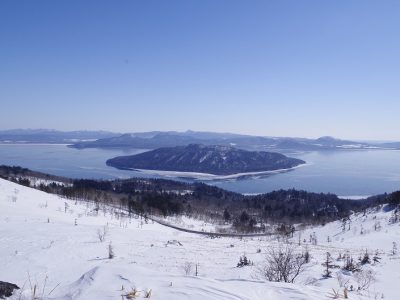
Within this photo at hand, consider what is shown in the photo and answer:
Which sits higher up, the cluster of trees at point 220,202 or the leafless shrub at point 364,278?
the leafless shrub at point 364,278

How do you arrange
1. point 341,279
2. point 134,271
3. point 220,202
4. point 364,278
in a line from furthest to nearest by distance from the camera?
point 220,202 → point 364,278 → point 341,279 → point 134,271

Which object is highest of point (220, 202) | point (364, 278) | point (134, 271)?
point (134, 271)

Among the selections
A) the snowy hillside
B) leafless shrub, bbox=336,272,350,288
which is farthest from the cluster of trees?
leafless shrub, bbox=336,272,350,288

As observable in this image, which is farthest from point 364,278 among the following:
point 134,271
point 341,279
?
point 134,271

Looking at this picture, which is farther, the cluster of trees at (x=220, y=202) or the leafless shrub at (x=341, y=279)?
the cluster of trees at (x=220, y=202)

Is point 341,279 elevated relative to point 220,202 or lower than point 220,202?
elevated

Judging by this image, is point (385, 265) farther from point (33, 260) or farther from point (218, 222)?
point (218, 222)

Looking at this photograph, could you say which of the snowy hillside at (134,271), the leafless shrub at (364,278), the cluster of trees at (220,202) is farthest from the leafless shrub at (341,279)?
the cluster of trees at (220,202)

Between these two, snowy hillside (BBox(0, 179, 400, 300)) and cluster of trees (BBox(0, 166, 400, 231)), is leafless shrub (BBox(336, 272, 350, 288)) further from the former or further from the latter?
cluster of trees (BBox(0, 166, 400, 231))

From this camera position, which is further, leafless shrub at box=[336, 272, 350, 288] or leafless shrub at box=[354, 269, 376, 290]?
leafless shrub at box=[354, 269, 376, 290]

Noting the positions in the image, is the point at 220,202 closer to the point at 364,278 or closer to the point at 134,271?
the point at 364,278

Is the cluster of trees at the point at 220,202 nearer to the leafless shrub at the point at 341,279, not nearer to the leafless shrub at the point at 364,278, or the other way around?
the leafless shrub at the point at 364,278

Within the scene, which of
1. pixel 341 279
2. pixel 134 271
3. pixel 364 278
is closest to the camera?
pixel 134 271
